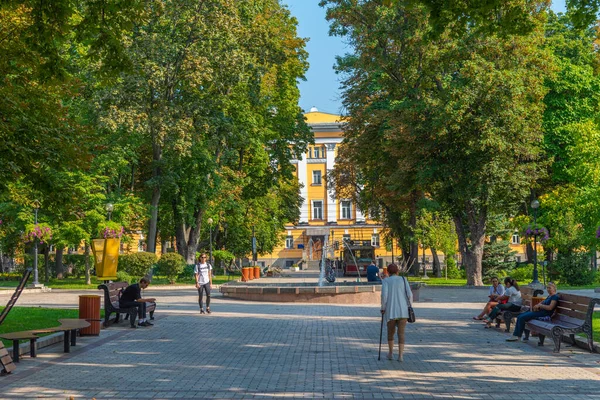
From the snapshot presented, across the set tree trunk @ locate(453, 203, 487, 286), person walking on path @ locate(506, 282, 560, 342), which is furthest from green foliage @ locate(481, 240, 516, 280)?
person walking on path @ locate(506, 282, 560, 342)

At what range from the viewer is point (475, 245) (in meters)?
40.3

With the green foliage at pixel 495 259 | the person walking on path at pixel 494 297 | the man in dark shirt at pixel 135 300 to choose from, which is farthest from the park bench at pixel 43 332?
the green foliage at pixel 495 259

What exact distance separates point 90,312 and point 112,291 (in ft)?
9.57

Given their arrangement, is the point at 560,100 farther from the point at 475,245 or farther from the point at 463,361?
the point at 463,361

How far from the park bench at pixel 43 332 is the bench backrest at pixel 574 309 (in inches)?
343

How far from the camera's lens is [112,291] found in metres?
19.8

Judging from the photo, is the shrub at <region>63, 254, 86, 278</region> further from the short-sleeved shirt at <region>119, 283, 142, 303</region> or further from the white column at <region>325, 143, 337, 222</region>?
the white column at <region>325, 143, 337, 222</region>

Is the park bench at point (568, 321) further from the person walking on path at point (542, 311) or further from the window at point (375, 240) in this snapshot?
the window at point (375, 240)

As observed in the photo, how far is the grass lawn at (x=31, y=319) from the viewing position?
1740cm

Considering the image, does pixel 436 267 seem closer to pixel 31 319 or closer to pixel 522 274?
pixel 522 274

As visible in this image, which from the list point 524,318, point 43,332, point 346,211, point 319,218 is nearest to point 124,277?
point 43,332

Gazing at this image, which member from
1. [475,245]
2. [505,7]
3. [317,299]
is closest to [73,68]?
[317,299]

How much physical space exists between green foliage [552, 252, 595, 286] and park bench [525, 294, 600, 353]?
26611 mm

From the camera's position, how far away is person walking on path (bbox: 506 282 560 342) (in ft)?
49.7
